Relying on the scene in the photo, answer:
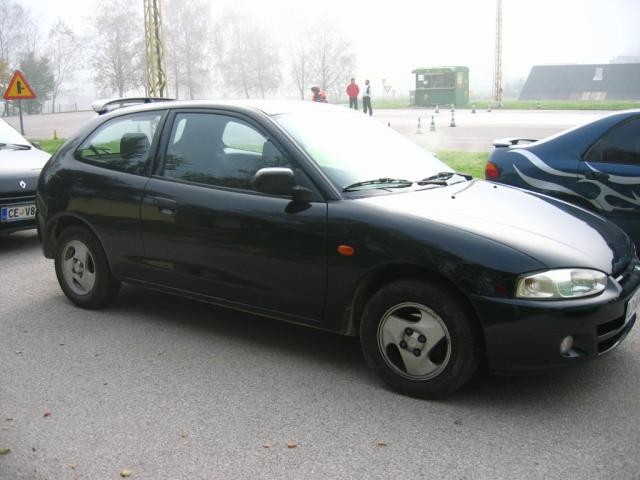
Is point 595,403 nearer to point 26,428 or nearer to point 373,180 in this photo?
point 373,180

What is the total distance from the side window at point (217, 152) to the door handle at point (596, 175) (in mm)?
3242

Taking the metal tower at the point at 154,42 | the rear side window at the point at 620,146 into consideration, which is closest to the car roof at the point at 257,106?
the rear side window at the point at 620,146

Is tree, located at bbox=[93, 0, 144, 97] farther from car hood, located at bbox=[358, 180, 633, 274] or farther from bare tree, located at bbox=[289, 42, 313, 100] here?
car hood, located at bbox=[358, 180, 633, 274]

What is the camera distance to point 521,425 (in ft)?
11.4

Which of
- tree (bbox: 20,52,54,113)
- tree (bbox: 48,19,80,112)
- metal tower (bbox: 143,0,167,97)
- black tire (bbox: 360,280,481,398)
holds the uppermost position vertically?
tree (bbox: 48,19,80,112)

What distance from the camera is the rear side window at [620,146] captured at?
609 cm

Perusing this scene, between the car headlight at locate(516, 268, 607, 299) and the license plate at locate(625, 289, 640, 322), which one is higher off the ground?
the car headlight at locate(516, 268, 607, 299)

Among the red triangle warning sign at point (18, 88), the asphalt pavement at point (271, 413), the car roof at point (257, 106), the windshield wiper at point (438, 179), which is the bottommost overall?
the asphalt pavement at point (271, 413)

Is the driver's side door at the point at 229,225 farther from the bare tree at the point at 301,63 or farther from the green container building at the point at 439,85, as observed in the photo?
the bare tree at the point at 301,63

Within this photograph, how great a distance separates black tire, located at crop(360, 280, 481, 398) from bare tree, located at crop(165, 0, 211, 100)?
6440cm

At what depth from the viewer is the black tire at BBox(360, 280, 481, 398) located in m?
3.61

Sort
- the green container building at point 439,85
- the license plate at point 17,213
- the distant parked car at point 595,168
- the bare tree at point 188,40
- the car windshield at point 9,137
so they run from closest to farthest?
the distant parked car at point 595,168
the license plate at point 17,213
the car windshield at point 9,137
the green container building at point 439,85
the bare tree at point 188,40

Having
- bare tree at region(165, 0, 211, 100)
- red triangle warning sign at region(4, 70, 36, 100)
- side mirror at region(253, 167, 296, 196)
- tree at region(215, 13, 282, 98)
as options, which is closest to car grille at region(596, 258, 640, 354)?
side mirror at region(253, 167, 296, 196)

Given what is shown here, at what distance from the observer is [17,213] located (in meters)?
7.69
